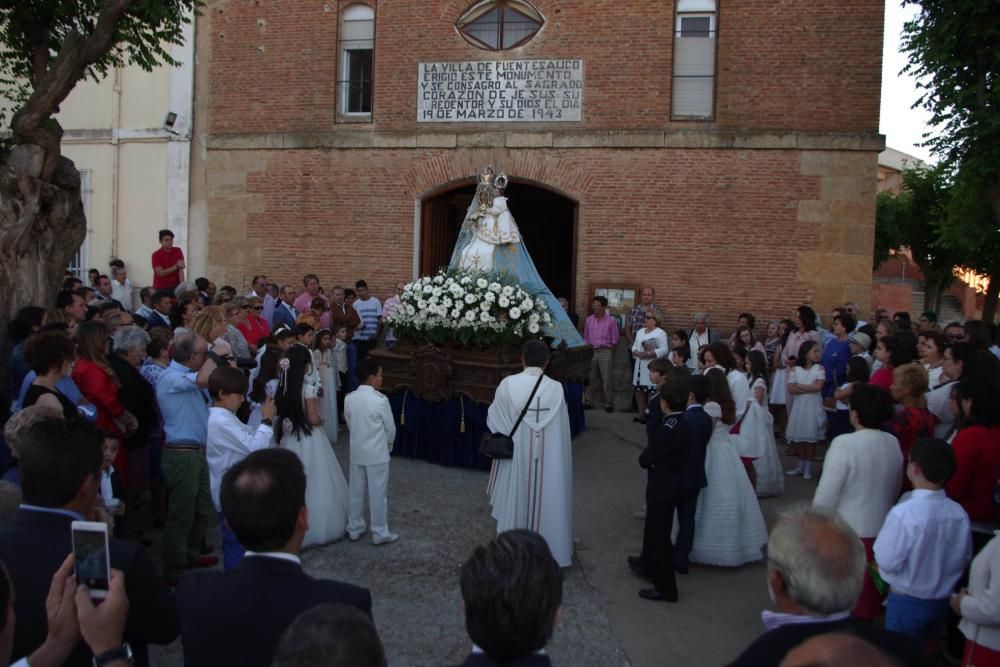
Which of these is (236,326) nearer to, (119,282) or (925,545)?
(119,282)

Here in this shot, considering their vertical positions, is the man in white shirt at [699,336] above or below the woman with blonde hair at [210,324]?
below

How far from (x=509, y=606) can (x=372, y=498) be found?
461cm

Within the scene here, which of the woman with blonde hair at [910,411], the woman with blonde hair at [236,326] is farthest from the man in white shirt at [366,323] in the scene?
the woman with blonde hair at [910,411]

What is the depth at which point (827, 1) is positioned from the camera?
13.6 metres

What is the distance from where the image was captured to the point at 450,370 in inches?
360

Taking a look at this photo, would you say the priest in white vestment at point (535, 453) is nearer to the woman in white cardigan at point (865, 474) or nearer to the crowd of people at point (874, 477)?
the crowd of people at point (874, 477)

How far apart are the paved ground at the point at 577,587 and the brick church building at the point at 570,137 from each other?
621cm

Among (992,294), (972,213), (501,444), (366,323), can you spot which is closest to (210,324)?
(501,444)

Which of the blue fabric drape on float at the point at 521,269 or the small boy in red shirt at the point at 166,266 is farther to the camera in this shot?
the small boy in red shirt at the point at 166,266

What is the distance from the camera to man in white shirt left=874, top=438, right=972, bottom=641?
407 centimetres

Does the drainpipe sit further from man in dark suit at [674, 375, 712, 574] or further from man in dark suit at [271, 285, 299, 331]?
man in dark suit at [674, 375, 712, 574]

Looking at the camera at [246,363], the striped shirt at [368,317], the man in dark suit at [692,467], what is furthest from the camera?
the striped shirt at [368,317]

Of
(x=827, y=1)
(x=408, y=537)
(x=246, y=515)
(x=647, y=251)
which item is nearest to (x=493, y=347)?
(x=408, y=537)

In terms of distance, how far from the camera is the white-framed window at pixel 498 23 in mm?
14742
